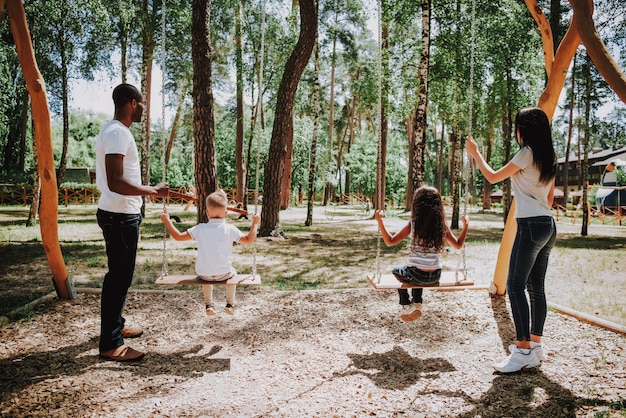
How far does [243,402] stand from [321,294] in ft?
9.84

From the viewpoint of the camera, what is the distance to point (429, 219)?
4.05 metres

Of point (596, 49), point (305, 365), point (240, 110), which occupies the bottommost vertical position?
point (305, 365)

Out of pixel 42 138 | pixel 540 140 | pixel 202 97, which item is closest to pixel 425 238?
pixel 540 140

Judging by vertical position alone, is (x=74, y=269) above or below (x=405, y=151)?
below

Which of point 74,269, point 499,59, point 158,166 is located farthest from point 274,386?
point 158,166

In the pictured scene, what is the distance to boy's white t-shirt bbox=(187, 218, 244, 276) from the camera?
4061mm

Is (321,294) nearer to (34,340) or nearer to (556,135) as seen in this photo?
(34,340)

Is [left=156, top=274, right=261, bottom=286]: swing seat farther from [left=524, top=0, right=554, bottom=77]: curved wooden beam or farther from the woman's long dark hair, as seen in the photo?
[left=524, top=0, right=554, bottom=77]: curved wooden beam

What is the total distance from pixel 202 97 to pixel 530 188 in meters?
8.00

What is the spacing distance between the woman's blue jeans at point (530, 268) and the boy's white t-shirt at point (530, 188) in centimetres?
7

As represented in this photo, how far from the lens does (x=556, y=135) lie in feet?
195

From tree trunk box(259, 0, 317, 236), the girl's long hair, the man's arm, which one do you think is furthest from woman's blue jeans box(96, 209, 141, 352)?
tree trunk box(259, 0, 317, 236)

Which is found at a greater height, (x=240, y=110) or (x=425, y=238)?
(x=240, y=110)

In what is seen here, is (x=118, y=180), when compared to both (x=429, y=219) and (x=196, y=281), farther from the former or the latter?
(x=429, y=219)
